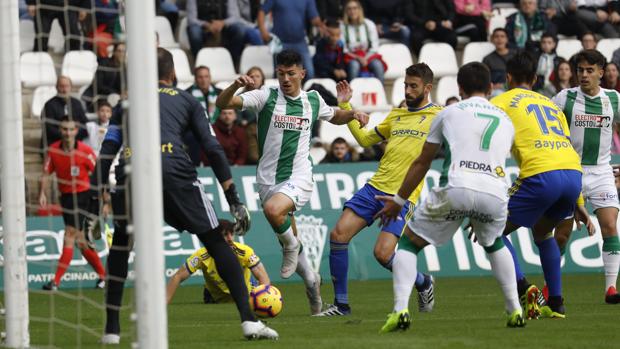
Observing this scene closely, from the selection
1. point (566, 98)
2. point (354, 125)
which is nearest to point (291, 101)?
point (354, 125)

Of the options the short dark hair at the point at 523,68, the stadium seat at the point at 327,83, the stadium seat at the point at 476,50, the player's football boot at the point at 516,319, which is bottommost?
the player's football boot at the point at 516,319

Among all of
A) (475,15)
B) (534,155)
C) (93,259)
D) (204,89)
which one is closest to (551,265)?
(534,155)

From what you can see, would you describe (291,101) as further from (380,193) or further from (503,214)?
(503,214)

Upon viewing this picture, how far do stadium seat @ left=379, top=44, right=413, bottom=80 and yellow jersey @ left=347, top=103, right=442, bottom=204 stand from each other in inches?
400

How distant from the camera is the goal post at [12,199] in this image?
344 inches

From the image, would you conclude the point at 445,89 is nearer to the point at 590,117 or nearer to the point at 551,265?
the point at 590,117

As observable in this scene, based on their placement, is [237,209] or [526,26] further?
[526,26]

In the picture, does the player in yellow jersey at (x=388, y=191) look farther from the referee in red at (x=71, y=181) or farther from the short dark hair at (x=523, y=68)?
the referee in red at (x=71, y=181)

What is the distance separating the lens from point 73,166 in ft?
52.6

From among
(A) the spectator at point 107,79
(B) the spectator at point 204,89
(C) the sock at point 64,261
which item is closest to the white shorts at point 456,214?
(A) the spectator at point 107,79

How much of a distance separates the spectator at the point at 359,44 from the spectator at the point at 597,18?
14.1 feet

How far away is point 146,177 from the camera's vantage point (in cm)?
705

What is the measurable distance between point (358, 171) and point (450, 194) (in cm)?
876

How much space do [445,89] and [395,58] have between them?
1291mm
